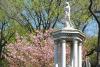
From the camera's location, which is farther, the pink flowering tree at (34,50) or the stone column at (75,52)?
the pink flowering tree at (34,50)

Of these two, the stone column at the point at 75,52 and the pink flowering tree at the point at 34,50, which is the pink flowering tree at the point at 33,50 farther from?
the stone column at the point at 75,52

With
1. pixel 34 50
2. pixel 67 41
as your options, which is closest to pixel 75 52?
pixel 67 41

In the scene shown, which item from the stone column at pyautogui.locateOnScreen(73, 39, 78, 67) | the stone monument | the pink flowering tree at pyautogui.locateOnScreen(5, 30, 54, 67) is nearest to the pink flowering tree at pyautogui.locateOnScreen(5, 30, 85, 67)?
the pink flowering tree at pyautogui.locateOnScreen(5, 30, 54, 67)

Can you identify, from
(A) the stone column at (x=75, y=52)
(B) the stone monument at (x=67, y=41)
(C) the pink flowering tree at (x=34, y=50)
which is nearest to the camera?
(B) the stone monument at (x=67, y=41)

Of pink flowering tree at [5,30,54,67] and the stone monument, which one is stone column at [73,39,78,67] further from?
pink flowering tree at [5,30,54,67]

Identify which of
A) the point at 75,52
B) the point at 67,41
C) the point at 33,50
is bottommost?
the point at 33,50

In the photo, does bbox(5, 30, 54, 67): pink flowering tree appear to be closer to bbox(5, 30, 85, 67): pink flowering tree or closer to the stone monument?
bbox(5, 30, 85, 67): pink flowering tree

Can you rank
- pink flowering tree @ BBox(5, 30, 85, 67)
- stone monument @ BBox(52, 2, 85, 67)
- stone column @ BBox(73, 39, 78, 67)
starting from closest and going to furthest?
1. stone monument @ BBox(52, 2, 85, 67)
2. stone column @ BBox(73, 39, 78, 67)
3. pink flowering tree @ BBox(5, 30, 85, 67)

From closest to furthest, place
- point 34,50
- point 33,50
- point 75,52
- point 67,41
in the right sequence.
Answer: point 75,52, point 67,41, point 34,50, point 33,50

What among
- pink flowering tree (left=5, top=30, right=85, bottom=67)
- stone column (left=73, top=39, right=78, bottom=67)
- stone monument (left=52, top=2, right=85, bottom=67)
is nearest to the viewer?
stone monument (left=52, top=2, right=85, bottom=67)

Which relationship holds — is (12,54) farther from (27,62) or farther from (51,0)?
(51,0)

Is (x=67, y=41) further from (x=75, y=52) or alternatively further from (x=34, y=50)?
(x=34, y=50)

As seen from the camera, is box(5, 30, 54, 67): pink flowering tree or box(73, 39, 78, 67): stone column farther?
box(5, 30, 54, 67): pink flowering tree

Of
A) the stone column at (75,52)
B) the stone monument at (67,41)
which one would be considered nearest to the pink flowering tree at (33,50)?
the stone monument at (67,41)
